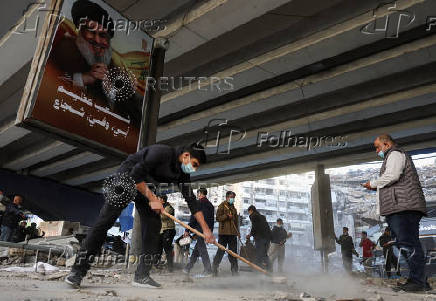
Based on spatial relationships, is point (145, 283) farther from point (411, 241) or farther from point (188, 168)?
point (411, 241)

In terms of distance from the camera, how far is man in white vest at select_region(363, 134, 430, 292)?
12.5 feet

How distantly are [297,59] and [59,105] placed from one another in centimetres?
437

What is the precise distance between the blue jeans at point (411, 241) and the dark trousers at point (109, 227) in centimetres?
294

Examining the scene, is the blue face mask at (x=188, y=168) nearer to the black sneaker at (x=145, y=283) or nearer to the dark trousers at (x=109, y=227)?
the dark trousers at (x=109, y=227)

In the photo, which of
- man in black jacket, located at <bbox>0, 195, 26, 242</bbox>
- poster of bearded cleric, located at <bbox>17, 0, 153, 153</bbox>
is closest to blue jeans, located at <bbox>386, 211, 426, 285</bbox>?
poster of bearded cleric, located at <bbox>17, 0, 153, 153</bbox>

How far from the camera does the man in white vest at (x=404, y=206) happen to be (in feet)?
12.5

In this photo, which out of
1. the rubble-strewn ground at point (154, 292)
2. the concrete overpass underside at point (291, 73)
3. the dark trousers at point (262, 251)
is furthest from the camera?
the dark trousers at point (262, 251)

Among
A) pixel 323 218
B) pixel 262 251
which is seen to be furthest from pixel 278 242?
pixel 262 251

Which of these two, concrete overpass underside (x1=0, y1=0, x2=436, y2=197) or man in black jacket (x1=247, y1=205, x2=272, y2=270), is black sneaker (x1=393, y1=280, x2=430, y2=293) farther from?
man in black jacket (x1=247, y1=205, x2=272, y2=270)

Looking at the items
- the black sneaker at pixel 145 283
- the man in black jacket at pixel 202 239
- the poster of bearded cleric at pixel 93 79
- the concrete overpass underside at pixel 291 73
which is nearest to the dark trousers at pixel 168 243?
the man in black jacket at pixel 202 239

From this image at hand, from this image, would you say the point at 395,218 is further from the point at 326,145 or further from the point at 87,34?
the point at 326,145

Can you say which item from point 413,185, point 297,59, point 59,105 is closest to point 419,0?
point 297,59

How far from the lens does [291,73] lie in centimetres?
676

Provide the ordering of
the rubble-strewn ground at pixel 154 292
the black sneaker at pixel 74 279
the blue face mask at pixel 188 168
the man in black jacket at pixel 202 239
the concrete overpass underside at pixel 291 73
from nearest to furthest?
the rubble-strewn ground at pixel 154 292 < the black sneaker at pixel 74 279 < the blue face mask at pixel 188 168 < the concrete overpass underside at pixel 291 73 < the man in black jacket at pixel 202 239
